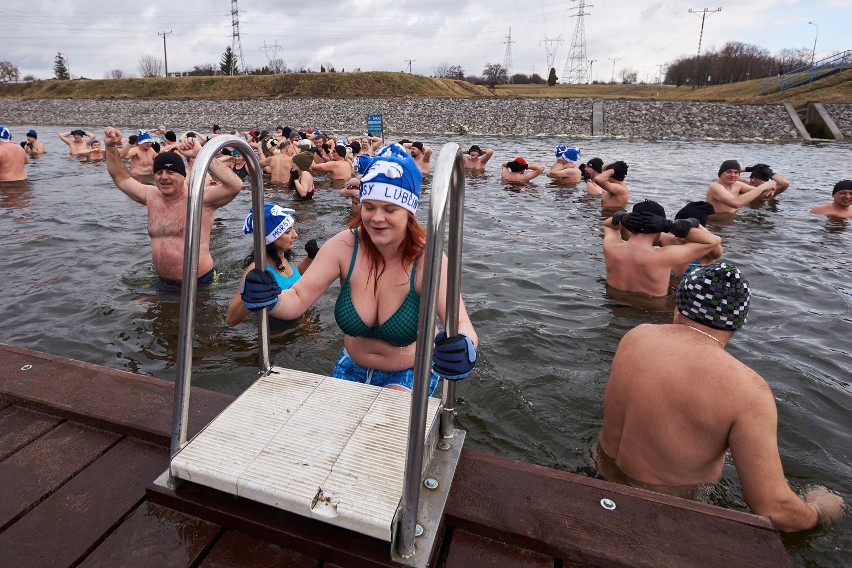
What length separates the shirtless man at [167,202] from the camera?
536 cm

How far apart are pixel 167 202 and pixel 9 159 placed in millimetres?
9407

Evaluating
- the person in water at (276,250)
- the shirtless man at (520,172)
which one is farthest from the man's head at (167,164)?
the shirtless man at (520,172)

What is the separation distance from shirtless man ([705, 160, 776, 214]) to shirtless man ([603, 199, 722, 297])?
501 centimetres

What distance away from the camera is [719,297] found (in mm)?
2473

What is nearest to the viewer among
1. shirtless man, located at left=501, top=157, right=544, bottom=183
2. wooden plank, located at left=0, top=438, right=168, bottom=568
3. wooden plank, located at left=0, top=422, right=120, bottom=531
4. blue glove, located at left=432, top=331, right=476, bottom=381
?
blue glove, located at left=432, top=331, right=476, bottom=381

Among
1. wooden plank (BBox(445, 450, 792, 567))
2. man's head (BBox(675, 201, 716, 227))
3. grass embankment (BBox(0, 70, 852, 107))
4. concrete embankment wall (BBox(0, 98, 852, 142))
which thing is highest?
grass embankment (BBox(0, 70, 852, 107))

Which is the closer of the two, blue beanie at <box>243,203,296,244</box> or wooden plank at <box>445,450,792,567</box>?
wooden plank at <box>445,450,792,567</box>

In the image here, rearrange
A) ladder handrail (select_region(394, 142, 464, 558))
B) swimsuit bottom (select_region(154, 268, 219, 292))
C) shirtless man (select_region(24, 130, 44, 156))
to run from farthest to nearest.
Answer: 1. shirtless man (select_region(24, 130, 44, 156))
2. swimsuit bottom (select_region(154, 268, 219, 292))
3. ladder handrail (select_region(394, 142, 464, 558))

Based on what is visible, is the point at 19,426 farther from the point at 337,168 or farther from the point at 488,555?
the point at 337,168

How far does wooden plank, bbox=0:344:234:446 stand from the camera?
8.11 feet

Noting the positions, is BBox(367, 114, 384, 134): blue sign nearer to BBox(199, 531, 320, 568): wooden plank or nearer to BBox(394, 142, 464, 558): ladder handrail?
BBox(394, 142, 464, 558): ladder handrail

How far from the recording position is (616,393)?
2.84 m

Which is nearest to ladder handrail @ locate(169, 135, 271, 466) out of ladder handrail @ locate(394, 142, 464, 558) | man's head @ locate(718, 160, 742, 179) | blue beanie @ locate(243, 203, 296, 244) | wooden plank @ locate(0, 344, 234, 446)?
wooden plank @ locate(0, 344, 234, 446)

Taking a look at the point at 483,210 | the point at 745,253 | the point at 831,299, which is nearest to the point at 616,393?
the point at 831,299
